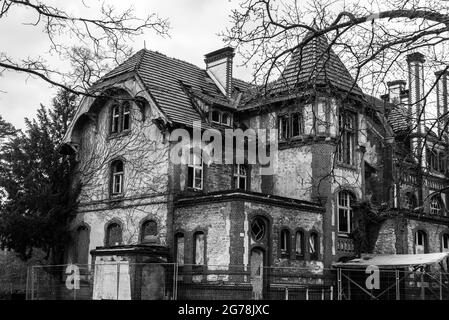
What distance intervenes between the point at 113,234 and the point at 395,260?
41.8ft

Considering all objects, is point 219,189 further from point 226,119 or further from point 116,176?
point 116,176

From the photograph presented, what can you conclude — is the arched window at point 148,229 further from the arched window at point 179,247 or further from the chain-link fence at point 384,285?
the chain-link fence at point 384,285

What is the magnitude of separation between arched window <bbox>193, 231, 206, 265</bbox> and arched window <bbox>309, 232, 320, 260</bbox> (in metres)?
5.03

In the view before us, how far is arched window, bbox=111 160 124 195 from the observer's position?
28812mm

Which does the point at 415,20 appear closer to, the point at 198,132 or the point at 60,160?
the point at 198,132

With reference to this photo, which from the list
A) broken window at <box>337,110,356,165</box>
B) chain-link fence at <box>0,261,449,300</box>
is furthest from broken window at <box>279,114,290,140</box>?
chain-link fence at <box>0,261,449,300</box>

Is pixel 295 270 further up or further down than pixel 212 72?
further down

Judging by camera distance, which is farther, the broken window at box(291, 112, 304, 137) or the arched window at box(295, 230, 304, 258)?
the broken window at box(291, 112, 304, 137)

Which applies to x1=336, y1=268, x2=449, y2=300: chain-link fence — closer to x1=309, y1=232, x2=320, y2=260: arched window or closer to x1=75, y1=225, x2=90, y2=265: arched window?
x1=309, y1=232, x2=320, y2=260: arched window

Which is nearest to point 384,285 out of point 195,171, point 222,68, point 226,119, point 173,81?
point 195,171

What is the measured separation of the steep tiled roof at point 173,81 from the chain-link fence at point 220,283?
22.3ft

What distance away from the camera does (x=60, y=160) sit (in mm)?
30719
